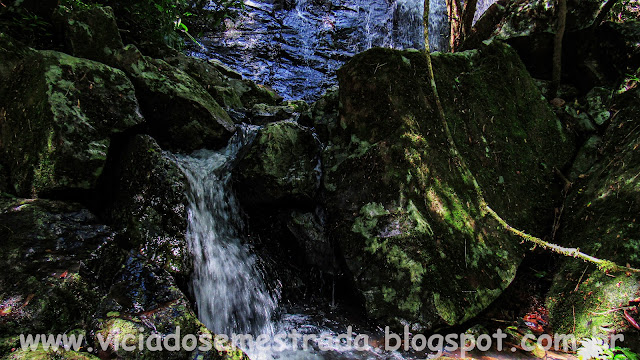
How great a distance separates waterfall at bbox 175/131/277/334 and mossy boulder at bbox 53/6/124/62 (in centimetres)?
181

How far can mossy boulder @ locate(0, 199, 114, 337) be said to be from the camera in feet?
7.42

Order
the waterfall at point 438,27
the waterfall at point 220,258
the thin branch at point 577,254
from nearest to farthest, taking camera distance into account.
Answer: the thin branch at point 577,254, the waterfall at point 220,258, the waterfall at point 438,27

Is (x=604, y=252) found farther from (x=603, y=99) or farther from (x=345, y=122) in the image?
(x=345, y=122)

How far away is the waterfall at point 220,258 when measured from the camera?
3.58 meters

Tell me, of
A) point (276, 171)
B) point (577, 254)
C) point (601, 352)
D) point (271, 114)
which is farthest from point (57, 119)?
point (601, 352)

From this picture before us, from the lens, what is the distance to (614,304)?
2.94 meters

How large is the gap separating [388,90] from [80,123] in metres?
3.65

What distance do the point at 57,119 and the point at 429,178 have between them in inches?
166

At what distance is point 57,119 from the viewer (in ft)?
10.8

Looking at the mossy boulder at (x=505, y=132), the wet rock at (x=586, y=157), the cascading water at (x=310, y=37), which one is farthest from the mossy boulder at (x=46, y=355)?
the cascading water at (x=310, y=37)

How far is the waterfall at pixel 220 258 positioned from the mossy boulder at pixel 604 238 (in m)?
3.29

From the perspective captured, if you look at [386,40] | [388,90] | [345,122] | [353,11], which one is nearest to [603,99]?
[388,90]

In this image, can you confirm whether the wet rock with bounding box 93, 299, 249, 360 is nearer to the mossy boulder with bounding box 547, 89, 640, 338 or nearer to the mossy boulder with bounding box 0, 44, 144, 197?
the mossy boulder with bounding box 0, 44, 144, 197

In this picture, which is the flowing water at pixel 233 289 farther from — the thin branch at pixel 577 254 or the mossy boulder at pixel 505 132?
the mossy boulder at pixel 505 132
